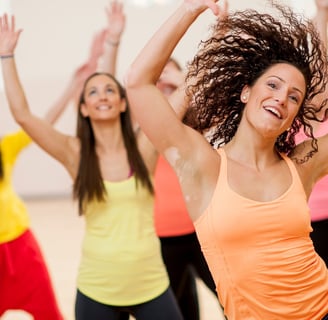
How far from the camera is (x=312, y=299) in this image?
168cm

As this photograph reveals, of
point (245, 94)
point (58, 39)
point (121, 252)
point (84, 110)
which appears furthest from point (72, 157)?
point (58, 39)

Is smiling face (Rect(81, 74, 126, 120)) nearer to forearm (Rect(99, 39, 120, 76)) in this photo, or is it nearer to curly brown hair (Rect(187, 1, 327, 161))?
forearm (Rect(99, 39, 120, 76))

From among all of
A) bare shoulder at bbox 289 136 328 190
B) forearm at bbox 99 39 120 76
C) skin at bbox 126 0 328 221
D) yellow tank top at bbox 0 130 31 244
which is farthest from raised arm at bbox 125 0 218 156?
forearm at bbox 99 39 120 76

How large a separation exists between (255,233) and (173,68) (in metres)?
1.64

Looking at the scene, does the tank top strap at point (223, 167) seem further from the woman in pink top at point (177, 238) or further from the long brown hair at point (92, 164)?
the woman in pink top at point (177, 238)

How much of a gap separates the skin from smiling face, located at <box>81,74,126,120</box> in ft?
3.32

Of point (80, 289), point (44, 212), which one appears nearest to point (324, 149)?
point (80, 289)

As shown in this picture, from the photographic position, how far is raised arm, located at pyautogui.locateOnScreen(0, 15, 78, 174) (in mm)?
2455

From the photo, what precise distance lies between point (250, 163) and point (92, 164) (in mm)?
969

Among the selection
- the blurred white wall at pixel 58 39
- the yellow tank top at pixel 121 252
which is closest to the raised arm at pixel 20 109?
the yellow tank top at pixel 121 252

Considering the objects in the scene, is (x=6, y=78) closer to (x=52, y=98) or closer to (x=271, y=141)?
(x=271, y=141)

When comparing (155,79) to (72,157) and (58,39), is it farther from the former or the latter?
(58,39)

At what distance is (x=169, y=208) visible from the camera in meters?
3.03

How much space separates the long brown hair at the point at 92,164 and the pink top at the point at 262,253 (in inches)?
34.7
